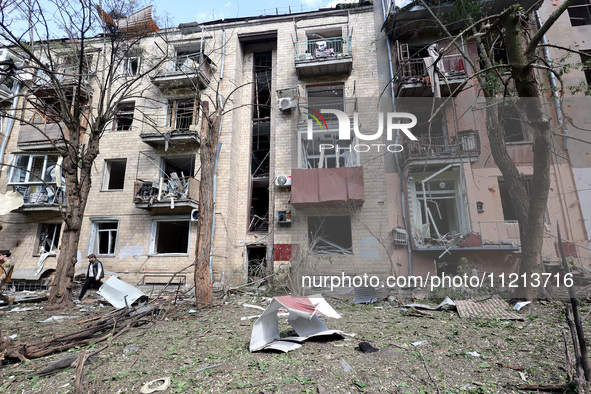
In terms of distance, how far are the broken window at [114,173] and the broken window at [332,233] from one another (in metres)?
9.98

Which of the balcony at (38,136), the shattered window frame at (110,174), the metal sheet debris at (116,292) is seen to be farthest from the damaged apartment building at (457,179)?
the balcony at (38,136)

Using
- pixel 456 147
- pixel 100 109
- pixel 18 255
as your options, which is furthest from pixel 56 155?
pixel 456 147

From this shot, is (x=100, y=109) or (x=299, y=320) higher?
(x=100, y=109)

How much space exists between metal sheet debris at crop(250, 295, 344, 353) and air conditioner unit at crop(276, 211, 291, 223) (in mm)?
8107

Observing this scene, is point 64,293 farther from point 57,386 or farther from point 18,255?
point 18,255

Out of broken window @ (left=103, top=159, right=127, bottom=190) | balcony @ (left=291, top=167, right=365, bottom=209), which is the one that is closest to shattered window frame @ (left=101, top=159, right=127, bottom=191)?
broken window @ (left=103, top=159, right=127, bottom=190)

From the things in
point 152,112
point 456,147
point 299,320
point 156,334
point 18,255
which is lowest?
point 156,334

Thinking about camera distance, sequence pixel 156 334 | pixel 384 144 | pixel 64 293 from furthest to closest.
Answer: pixel 384 144
pixel 64 293
pixel 156 334

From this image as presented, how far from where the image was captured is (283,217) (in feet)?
41.8

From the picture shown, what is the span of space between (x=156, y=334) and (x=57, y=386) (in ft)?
6.54

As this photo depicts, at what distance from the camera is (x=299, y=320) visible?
15.2ft

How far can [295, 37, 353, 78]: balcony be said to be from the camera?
13492 mm

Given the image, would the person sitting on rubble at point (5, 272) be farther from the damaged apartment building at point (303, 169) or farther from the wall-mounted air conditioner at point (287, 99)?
the wall-mounted air conditioner at point (287, 99)

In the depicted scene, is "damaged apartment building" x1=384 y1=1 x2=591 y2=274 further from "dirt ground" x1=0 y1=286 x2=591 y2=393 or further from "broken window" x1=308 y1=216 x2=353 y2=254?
"dirt ground" x1=0 y1=286 x2=591 y2=393
